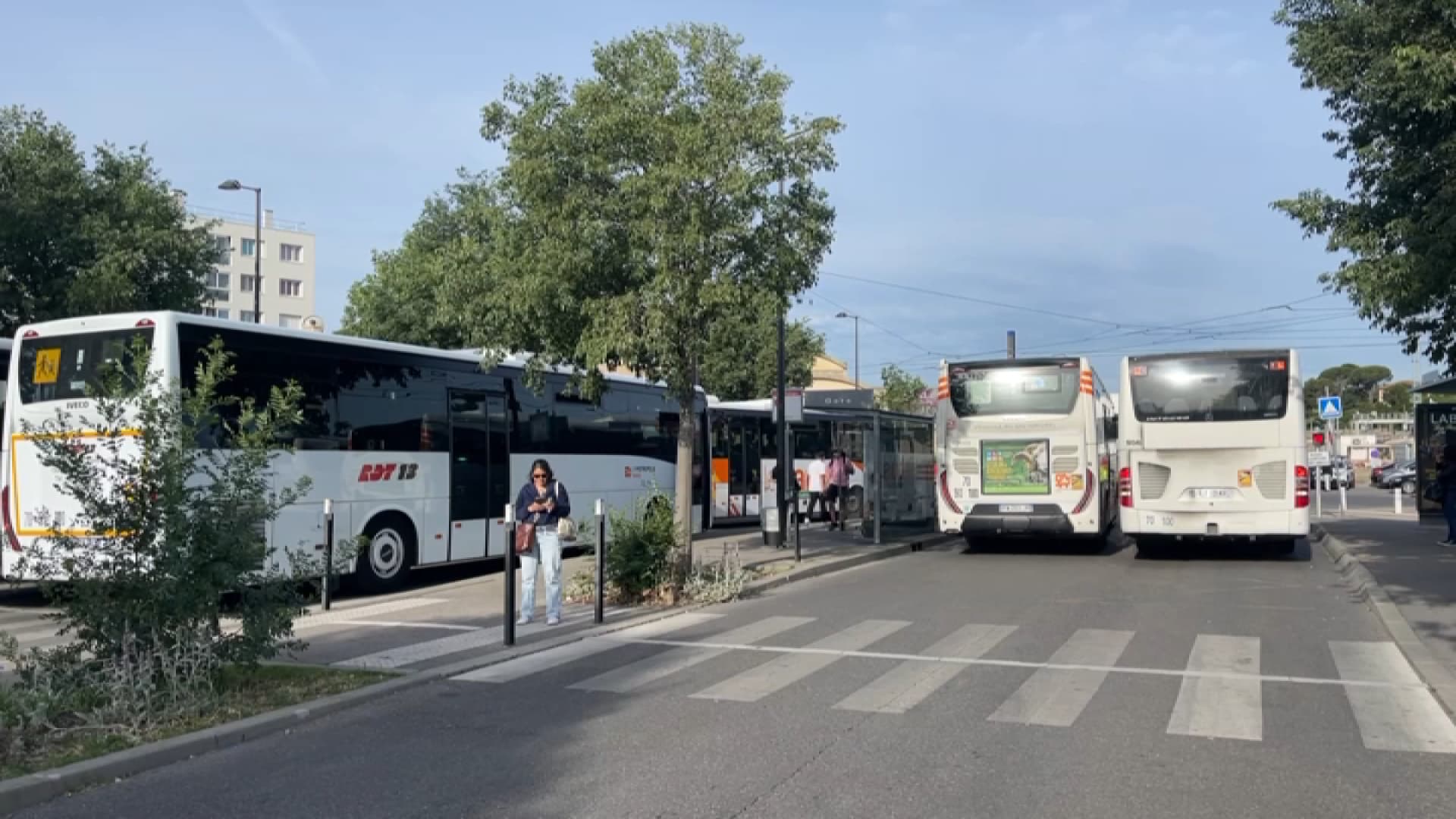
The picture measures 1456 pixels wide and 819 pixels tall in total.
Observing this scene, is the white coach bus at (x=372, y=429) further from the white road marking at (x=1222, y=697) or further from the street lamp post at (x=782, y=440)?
the white road marking at (x=1222, y=697)

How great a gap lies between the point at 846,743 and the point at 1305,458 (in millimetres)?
13124

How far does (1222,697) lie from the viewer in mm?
7953

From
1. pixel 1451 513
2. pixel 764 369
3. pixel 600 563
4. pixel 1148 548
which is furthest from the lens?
pixel 764 369

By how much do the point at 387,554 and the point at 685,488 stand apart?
415 cm

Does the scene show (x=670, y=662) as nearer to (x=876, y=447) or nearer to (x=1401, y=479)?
(x=876, y=447)

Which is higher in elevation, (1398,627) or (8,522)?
(8,522)

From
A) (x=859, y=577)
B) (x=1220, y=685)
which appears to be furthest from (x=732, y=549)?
(x=1220, y=685)

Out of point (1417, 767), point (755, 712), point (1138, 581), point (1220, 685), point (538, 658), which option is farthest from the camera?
point (1138, 581)

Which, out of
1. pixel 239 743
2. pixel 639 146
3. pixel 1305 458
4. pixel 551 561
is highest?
pixel 639 146

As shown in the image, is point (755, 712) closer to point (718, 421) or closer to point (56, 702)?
point (56, 702)

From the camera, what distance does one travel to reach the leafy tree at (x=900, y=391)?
176 feet

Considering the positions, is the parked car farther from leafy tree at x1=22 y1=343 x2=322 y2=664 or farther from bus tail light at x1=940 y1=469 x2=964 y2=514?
leafy tree at x1=22 y1=343 x2=322 y2=664

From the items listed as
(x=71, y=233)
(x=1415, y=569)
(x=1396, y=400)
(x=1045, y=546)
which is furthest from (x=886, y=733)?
(x=1396, y=400)

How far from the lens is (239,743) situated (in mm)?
6855
